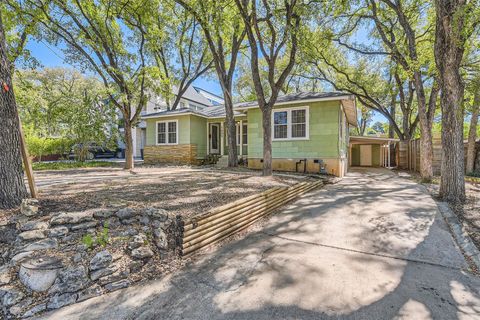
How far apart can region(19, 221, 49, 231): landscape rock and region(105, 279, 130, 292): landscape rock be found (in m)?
1.05

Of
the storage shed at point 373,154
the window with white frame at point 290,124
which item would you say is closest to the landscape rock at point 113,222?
the window with white frame at point 290,124

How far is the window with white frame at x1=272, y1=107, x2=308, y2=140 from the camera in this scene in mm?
10578

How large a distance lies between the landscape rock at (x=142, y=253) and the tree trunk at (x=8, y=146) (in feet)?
6.24

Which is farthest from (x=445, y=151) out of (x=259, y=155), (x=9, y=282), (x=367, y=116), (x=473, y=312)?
(x=367, y=116)

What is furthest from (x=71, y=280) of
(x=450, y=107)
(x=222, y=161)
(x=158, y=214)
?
(x=222, y=161)

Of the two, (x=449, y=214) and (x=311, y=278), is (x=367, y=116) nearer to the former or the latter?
(x=449, y=214)

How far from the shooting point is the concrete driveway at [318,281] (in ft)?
6.82

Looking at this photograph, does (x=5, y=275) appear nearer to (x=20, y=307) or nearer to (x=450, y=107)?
(x=20, y=307)

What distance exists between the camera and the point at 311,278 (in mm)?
2584

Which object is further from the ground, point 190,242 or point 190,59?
point 190,59

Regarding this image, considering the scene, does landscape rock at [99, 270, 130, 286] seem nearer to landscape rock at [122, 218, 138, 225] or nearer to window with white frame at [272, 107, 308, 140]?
landscape rock at [122, 218, 138, 225]

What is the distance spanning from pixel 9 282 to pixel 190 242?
172 centimetres

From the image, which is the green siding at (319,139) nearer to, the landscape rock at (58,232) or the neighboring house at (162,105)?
the neighboring house at (162,105)

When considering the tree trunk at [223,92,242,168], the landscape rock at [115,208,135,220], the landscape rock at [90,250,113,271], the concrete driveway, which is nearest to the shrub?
the tree trunk at [223,92,242,168]
